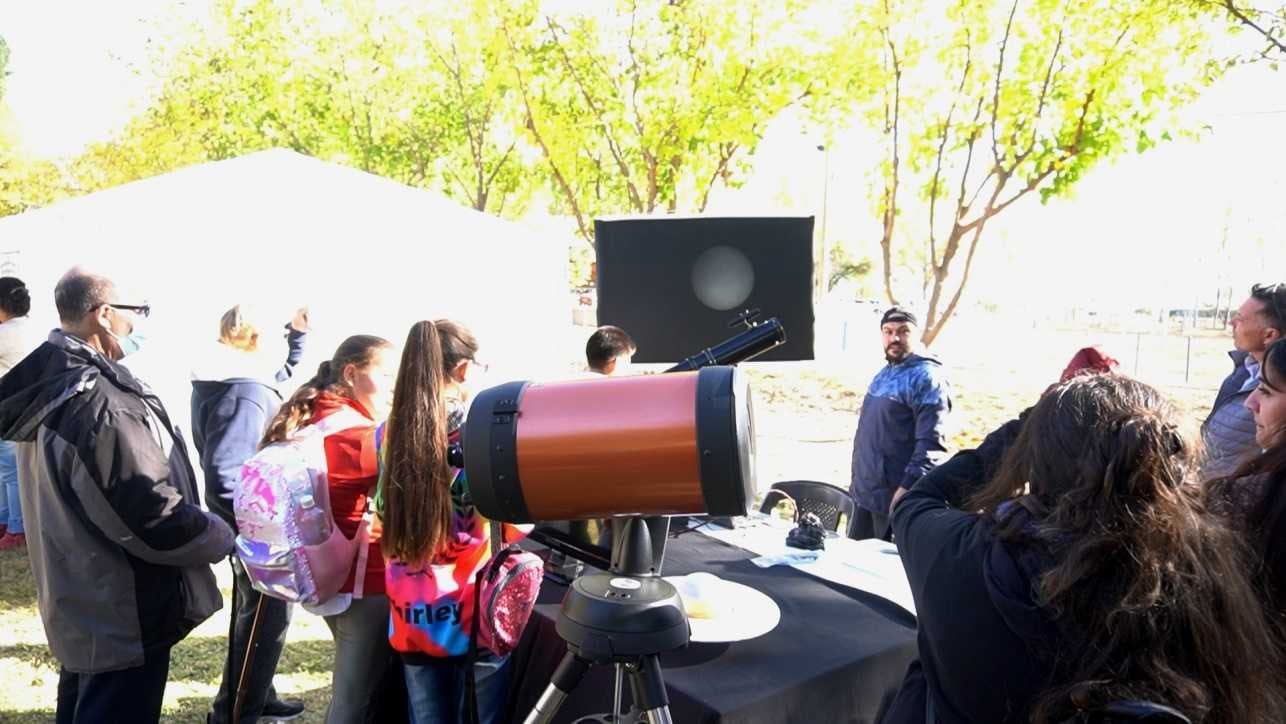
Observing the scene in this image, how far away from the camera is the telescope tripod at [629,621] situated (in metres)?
1.34

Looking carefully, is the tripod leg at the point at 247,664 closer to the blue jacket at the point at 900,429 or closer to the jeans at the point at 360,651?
the jeans at the point at 360,651

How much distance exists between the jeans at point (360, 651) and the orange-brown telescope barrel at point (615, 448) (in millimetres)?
1121

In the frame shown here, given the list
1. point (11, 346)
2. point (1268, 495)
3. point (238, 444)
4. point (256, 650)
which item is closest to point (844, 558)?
point (1268, 495)

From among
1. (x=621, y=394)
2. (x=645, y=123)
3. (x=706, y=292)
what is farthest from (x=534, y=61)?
(x=621, y=394)

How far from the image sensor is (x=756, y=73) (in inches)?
232

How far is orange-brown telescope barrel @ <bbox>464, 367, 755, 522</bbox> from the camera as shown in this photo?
4.33ft

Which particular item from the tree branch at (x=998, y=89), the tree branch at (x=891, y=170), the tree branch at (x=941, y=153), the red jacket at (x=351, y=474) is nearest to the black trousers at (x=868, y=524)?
the tree branch at (x=891, y=170)

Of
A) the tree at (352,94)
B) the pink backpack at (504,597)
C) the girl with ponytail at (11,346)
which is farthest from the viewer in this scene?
the tree at (352,94)

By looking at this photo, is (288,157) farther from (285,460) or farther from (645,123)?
(285,460)

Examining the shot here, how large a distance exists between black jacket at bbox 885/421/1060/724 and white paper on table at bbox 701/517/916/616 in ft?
2.83

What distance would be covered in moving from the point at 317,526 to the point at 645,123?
4898 mm

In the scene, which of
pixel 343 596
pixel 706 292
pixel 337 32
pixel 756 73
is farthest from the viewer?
pixel 337 32

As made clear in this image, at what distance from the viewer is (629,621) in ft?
4.39

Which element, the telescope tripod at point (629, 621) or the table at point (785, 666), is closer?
the telescope tripod at point (629, 621)
